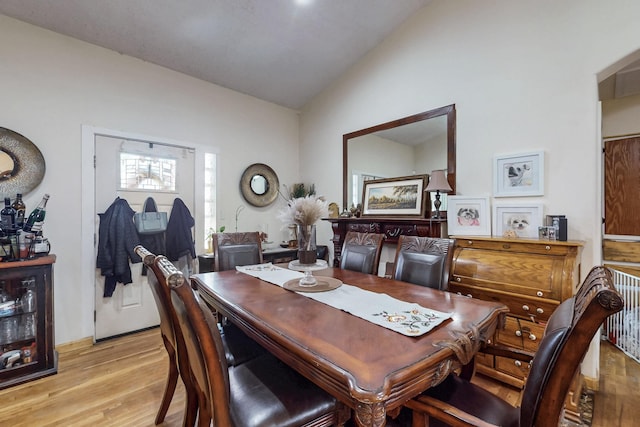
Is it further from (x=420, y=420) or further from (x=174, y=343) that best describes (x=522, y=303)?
(x=174, y=343)

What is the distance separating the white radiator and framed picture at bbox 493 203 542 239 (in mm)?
1067

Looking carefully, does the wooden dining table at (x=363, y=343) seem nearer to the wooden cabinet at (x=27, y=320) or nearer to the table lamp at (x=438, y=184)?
the table lamp at (x=438, y=184)

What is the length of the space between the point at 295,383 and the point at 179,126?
3.15 metres

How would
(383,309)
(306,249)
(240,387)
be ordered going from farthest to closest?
(306,249), (383,309), (240,387)

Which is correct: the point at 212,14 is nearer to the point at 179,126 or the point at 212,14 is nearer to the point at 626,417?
the point at 179,126

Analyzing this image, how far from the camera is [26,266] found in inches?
85.7

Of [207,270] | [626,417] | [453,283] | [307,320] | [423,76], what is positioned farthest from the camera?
[207,270]

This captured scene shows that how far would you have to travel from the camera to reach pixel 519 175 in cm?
244

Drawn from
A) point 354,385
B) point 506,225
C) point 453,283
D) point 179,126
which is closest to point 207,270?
point 179,126

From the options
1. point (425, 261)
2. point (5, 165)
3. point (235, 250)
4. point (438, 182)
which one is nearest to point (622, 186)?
point (438, 182)

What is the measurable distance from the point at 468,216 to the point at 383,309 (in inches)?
68.8

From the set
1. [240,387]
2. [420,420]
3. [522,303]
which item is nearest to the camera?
[420,420]

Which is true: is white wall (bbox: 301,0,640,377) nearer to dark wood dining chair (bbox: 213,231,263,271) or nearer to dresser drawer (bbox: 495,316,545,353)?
dresser drawer (bbox: 495,316,545,353)

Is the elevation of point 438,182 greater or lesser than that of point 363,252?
greater
